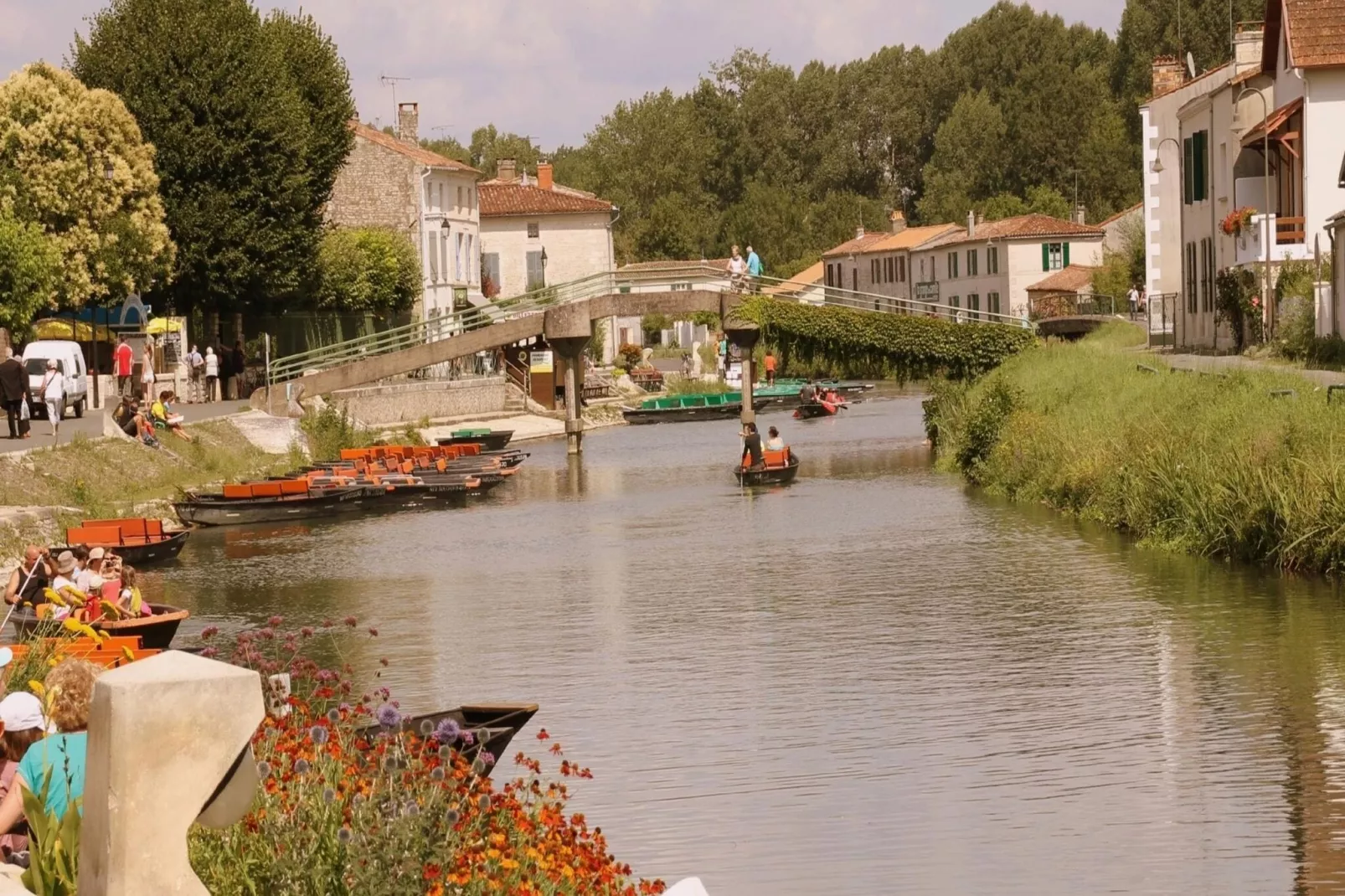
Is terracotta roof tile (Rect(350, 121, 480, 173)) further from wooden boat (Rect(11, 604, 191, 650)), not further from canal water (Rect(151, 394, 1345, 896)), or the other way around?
wooden boat (Rect(11, 604, 191, 650))

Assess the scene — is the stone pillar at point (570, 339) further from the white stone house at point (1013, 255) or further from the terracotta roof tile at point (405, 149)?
the white stone house at point (1013, 255)

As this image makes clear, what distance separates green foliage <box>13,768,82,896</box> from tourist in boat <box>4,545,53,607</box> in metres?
15.5

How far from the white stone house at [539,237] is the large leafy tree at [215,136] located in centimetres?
3546

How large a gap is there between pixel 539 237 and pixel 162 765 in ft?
308

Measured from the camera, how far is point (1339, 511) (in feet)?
81.4

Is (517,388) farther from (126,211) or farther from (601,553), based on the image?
(601,553)

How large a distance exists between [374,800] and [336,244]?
65397 mm

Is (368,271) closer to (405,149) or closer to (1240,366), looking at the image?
(405,149)

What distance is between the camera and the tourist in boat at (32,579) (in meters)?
23.0

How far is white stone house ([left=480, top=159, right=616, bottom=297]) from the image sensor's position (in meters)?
98.6

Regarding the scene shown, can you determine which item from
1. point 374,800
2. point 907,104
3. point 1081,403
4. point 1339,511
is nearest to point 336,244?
point 1081,403

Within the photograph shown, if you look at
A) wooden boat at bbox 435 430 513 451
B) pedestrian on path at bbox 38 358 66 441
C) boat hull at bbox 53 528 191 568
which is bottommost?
boat hull at bbox 53 528 191 568

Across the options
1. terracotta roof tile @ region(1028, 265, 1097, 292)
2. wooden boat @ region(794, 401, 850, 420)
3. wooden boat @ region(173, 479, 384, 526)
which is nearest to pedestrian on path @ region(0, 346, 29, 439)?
wooden boat @ region(173, 479, 384, 526)

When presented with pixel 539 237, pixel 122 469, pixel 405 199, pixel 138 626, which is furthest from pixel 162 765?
pixel 539 237
